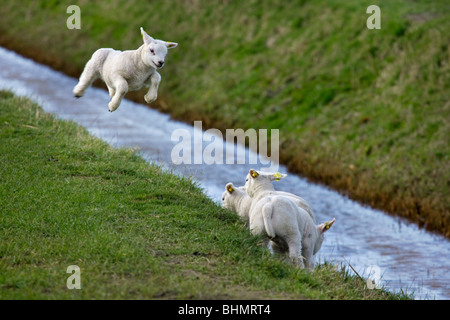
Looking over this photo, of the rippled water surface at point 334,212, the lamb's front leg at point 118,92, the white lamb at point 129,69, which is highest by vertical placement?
the white lamb at point 129,69

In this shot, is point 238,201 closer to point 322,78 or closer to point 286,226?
point 286,226

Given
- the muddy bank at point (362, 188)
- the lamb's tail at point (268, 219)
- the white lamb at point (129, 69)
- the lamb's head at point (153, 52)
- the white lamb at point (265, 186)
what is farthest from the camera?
the muddy bank at point (362, 188)

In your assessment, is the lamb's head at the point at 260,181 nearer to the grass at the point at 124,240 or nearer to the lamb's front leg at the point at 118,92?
the grass at the point at 124,240

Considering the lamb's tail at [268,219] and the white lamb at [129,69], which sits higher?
the white lamb at [129,69]

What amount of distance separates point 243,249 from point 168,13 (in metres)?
30.5

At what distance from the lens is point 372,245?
62.7ft

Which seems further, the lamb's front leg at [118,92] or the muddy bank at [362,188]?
the muddy bank at [362,188]

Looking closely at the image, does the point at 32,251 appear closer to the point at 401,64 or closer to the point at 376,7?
the point at 401,64

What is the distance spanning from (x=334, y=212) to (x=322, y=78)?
31.6ft

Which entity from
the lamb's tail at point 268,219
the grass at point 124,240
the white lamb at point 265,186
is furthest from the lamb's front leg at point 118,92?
the white lamb at point 265,186

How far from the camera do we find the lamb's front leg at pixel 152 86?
33.4 feet

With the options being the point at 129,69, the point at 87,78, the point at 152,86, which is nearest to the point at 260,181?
the point at 152,86

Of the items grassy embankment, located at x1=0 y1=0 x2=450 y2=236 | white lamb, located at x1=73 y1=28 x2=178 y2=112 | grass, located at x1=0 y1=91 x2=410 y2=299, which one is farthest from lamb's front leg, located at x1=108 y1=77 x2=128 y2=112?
grassy embankment, located at x1=0 y1=0 x2=450 y2=236
